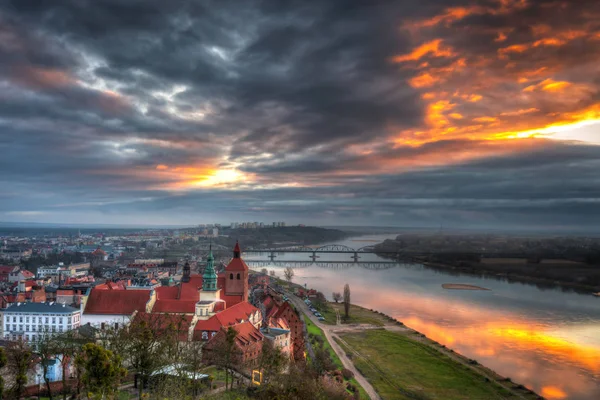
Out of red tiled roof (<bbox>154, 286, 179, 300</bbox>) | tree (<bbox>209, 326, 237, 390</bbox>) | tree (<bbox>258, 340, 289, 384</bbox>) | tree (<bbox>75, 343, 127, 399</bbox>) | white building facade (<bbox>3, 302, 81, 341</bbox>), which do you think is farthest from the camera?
red tiled roof (<bbox>154, 286, 179, 300</bbox>)

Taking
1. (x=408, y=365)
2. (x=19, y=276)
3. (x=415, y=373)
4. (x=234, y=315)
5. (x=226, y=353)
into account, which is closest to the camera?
(x=226, y=353)

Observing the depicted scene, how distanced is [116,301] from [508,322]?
101ft

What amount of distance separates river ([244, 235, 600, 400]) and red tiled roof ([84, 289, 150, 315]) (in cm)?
2025

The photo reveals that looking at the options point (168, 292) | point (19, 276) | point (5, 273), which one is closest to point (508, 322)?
point (168, 292)

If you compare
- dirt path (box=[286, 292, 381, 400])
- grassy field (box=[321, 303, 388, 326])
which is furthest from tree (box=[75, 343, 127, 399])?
grassy field (box=[321, 303, 388, 326])

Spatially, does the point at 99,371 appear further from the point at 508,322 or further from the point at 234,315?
the point at 508,322

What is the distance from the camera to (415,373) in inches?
1031

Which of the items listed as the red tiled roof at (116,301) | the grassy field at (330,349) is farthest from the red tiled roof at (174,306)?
the grassy field at (330,349)

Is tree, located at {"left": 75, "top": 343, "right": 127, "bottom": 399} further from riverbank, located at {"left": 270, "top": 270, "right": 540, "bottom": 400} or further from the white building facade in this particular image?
the white building facade

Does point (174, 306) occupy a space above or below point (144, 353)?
below

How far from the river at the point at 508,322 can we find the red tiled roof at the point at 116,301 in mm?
20246

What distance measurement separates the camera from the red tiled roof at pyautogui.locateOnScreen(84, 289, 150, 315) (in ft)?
87.4

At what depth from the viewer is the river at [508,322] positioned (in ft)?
86.0

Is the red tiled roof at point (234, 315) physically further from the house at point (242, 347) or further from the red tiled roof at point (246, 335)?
the house at point (242, 347)
